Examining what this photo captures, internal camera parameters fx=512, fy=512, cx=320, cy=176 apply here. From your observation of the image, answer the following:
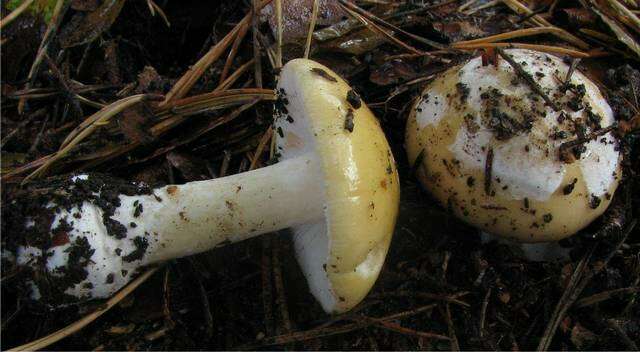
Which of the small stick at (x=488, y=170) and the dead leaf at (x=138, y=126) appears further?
the dead leaf at (x=138, y=126)

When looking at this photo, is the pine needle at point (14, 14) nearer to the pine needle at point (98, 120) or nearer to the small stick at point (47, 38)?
the small stick at point (47, 38)

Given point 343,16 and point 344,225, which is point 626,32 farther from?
point 344,225

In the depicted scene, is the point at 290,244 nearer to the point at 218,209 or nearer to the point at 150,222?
the point at 218,209

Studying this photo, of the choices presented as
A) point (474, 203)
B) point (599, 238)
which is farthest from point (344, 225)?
point (599, 238)

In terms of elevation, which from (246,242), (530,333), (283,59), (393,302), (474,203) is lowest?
(530,333)

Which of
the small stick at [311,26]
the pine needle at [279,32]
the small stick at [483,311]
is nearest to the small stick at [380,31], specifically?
the small stick at [311,26]

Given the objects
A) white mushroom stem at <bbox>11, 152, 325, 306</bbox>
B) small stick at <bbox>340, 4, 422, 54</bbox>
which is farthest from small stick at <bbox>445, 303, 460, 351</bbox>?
small stick at <bbox>340, 4, 422, 54</bbox>

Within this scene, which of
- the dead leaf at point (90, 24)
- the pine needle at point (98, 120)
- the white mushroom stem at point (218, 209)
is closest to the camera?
the white mushroom stem at point (218, 209)

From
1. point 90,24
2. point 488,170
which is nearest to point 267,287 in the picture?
point 488,170
